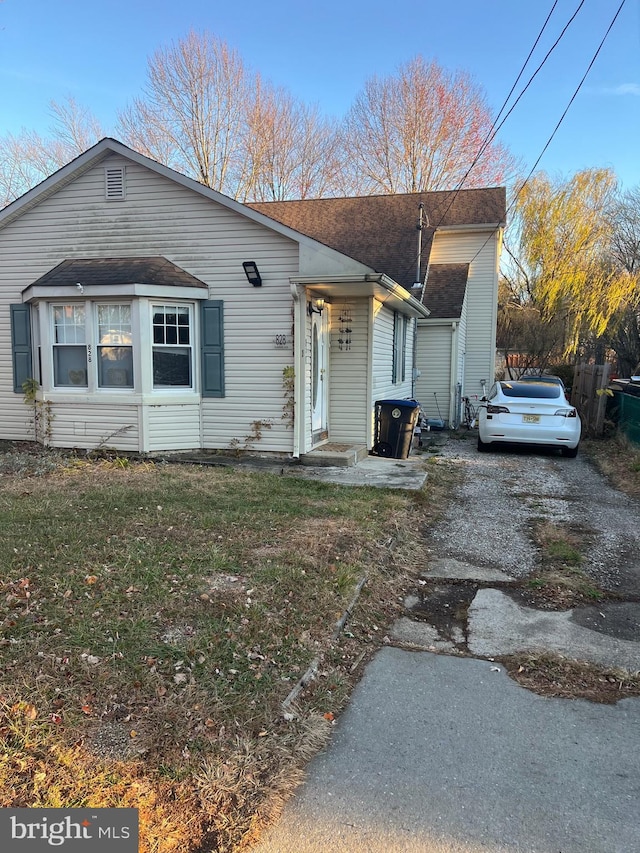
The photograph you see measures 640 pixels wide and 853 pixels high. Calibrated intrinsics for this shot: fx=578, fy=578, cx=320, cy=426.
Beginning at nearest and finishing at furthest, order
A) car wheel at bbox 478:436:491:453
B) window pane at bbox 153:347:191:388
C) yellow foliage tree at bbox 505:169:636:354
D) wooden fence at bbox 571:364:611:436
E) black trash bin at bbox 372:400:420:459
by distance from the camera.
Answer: window pane at bbox 153:347:191:388 → black trash bin at bbox 372:400:420:459 → car wheel at bbox 478:436:491:453 → wooden fence at bbox 571:364:611:436 → yellow foliage tree at bbox 505:169:636:354

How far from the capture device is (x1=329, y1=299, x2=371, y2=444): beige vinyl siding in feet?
32.1

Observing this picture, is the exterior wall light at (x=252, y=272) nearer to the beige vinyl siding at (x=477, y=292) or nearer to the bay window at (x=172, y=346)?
the bay window at (x=172, y=346)

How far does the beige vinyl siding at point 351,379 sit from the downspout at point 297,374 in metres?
1.24

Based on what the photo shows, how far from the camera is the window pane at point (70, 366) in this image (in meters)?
9.21

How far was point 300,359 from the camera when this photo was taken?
8.84 meters

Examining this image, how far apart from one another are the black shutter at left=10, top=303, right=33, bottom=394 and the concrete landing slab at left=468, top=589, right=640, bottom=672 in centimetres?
859

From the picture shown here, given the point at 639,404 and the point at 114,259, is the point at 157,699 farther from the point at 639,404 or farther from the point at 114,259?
the point at 639,404

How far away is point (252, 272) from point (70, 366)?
10.8ft

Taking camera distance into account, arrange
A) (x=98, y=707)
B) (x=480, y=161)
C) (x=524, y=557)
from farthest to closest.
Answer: (x=480, y=161) < (x=524, y=557) < (x=98, y=707)

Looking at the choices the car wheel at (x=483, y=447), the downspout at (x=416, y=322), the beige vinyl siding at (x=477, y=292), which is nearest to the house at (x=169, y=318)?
the car wheel at (x=483, y=447)

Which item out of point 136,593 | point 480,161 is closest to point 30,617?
point 136,593

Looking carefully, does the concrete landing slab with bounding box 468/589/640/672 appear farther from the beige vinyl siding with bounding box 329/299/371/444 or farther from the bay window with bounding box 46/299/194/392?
the bay window with bounding box 46/299/194/392

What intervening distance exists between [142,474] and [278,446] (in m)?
2.24

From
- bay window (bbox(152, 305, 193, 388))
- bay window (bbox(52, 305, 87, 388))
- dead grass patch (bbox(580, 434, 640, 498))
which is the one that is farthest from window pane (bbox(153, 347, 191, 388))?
dead grass patch (bbox(580, 434, 640, 498))
